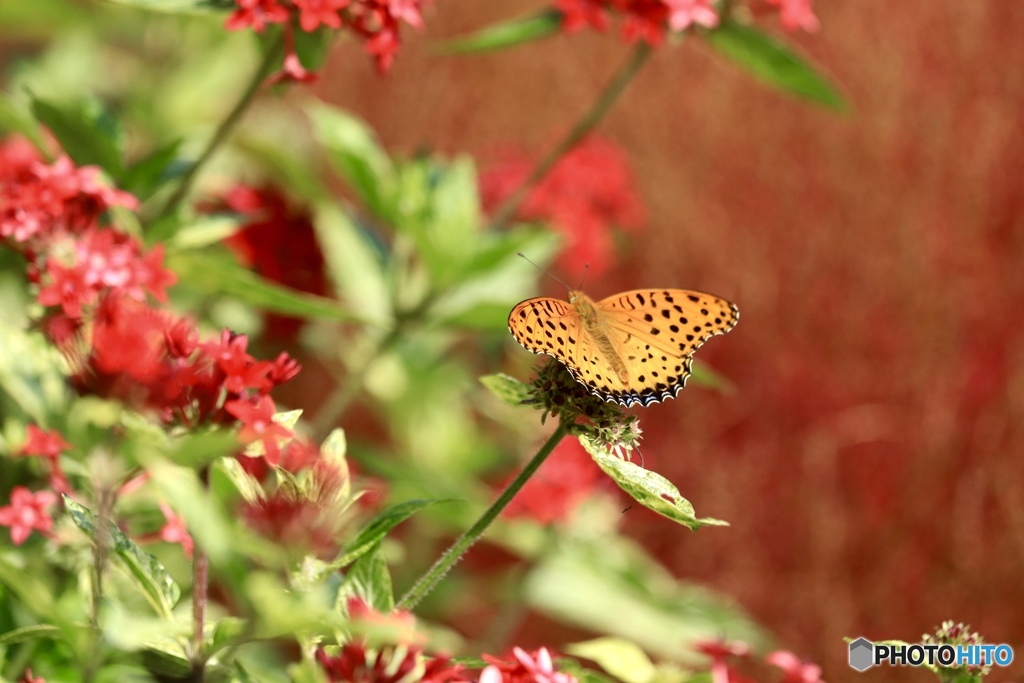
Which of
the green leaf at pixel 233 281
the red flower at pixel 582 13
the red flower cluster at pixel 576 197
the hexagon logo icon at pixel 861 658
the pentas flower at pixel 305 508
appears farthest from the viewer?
the red flower cluster at pixel 576 197

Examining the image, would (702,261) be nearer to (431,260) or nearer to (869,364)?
(869,364)

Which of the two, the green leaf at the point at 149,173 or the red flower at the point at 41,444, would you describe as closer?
the red flower at the point at 41,444

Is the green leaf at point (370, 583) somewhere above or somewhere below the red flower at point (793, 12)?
below

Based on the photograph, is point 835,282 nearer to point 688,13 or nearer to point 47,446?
point 688,13

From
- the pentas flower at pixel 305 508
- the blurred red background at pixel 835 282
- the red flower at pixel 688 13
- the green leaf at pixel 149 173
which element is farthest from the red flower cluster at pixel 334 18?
the blurred red background at pixel 835 282

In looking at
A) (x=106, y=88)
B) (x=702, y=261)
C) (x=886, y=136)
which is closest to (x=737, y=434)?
(x=702, y=261)

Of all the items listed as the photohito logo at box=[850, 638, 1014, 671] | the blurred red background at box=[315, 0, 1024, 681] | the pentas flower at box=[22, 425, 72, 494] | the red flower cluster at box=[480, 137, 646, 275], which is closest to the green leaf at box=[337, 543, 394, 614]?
the pentas flower at box=[22, 425, 72, 494]

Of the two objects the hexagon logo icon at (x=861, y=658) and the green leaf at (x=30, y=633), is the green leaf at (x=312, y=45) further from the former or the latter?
the hexagon logo icon at (x=861, y=658)

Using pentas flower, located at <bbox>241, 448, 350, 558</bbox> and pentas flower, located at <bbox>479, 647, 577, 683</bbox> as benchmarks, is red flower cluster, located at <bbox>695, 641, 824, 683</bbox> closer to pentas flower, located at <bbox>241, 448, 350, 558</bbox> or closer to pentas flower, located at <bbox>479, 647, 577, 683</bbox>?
pentas flower, located at <bbox>479, 647, 577, 683</bbox>
